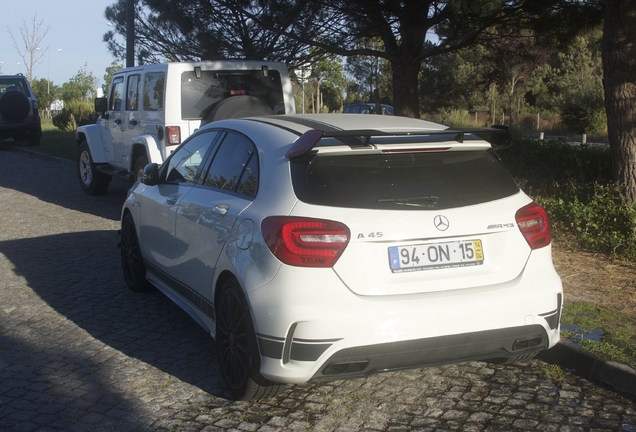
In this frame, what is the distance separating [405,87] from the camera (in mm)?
13688

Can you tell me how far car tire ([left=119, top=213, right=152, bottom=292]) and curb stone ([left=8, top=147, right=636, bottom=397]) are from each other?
352cm

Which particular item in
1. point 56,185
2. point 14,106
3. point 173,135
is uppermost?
point 14,106

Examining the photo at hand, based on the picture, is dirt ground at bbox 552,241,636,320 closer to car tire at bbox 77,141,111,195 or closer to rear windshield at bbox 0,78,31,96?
car tire at bbox 77,141,111,195

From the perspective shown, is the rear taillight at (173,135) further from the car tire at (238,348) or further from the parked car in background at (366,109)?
the parked car in background at (366,109)

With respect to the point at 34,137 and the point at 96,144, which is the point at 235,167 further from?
the point at 34,137

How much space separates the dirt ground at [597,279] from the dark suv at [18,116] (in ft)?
64.8

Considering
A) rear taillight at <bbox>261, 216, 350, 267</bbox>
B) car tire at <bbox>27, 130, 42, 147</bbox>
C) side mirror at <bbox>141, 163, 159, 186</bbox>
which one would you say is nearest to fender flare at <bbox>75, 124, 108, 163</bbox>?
side mirror at <bbox>141, 163, 159, 186</bbox>

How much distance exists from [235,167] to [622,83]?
18.6ft

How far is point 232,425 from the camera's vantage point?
4.25m

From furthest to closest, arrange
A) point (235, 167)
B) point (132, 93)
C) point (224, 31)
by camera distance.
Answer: point (224, 31)
point (132, 93)
point (235, 167)

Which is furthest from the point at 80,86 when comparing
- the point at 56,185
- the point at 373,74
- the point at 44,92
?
the point at 56,185

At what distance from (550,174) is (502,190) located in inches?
289

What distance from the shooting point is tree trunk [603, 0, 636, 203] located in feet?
28.8

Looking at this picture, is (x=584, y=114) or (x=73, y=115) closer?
(x=73, y=115)
